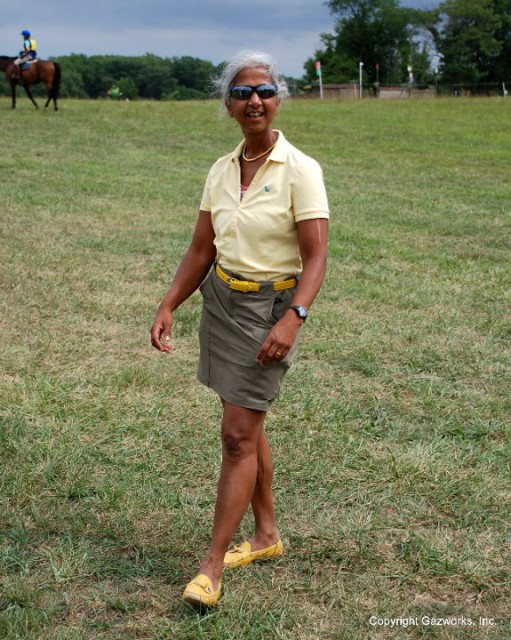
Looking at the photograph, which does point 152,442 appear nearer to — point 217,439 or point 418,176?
point 217,439

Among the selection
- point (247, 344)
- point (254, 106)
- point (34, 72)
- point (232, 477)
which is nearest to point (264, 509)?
point (232, 477)

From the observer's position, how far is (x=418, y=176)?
596 inches

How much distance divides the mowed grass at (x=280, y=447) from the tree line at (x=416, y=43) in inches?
2393

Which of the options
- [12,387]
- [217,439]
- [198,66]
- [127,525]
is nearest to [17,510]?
[127,525]

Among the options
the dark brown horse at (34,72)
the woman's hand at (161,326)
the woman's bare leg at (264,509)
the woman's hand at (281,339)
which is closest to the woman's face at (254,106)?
the woman's hand at (281,339)

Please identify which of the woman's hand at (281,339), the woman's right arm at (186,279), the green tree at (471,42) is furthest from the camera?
the green tree at (471,42)

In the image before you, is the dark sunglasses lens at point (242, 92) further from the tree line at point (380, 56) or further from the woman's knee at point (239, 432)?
the tree line at point (380, 56)

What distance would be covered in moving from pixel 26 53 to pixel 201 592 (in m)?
21.0

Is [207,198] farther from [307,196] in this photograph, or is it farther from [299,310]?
[299,310]

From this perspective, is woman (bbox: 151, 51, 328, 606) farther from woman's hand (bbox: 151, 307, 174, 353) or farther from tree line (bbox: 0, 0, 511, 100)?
tree line (bbox: 0, 0, 511, 100)

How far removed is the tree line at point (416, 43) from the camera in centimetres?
6519

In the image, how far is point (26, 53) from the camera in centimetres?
2130

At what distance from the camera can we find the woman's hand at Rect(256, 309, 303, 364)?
8.27ft

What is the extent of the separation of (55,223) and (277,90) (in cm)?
717
